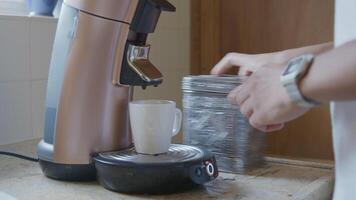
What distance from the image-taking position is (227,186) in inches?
32.7

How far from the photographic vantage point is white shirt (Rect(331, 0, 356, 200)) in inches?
23.3

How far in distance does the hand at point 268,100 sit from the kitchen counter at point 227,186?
20 centimetres

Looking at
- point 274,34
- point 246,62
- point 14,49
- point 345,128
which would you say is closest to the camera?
point 345,128

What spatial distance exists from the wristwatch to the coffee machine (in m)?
0.27

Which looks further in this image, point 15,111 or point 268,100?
Answer: point 15,111

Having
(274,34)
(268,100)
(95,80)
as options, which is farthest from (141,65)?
(274,34)

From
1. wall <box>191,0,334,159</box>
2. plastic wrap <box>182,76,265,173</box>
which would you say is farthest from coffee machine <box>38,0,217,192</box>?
wall <box>191,0,334,159</box>

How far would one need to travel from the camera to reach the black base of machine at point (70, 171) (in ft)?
2.70

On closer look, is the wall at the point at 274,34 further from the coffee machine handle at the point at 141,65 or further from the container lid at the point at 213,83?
the coffee machine handle at the point at 141,65

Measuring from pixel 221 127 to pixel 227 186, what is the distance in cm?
14

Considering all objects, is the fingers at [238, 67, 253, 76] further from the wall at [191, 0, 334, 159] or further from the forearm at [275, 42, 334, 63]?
the wall at [191, 0, 334, 159]

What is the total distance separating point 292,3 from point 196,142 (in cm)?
96

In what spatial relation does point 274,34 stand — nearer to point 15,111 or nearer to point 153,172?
point 15,111

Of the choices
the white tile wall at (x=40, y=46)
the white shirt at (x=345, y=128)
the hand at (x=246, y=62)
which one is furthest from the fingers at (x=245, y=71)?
the white tile wall at (x=40, y=46)
